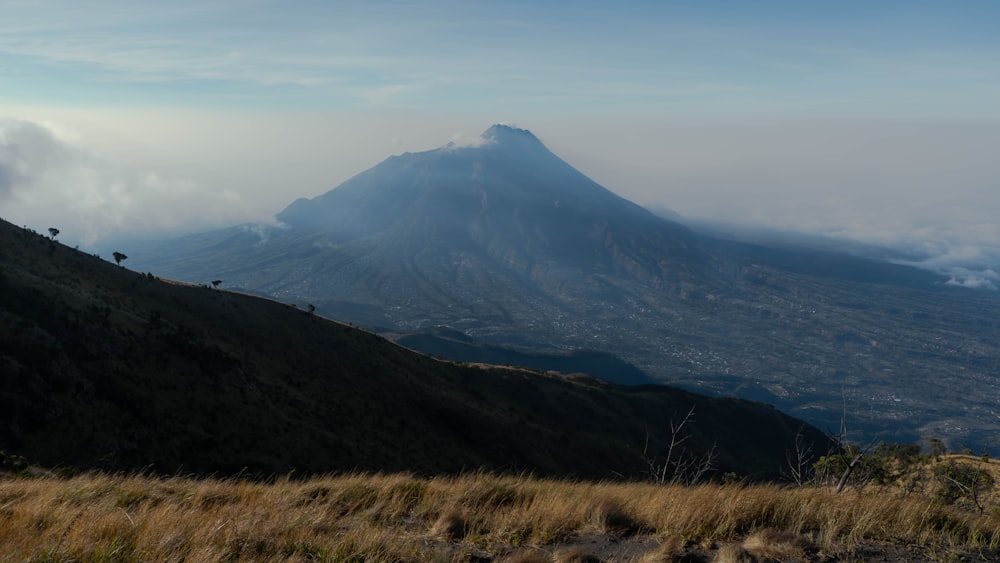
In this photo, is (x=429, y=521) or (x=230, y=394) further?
(x=230, y=394)

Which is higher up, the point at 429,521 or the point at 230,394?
the point at 429,521

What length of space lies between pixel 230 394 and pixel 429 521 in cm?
2479

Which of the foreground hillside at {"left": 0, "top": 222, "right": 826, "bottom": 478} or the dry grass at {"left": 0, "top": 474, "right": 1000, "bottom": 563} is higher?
the dry grass at {"left": 0, "top": 474, "right": 1000, "bottom": 563}

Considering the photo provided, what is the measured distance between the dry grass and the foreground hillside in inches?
171

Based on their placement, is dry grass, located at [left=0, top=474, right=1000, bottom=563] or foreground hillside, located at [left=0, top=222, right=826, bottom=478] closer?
dry grass, located at [left=0, top=474, right=1000, bottom=563]

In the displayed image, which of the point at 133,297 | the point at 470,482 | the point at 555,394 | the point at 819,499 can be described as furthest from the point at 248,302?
the point at 819,499

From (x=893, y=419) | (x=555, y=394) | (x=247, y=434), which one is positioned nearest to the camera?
(x=247, y=434)

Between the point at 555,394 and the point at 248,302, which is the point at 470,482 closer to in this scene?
the point at 248,302

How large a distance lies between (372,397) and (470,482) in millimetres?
32524

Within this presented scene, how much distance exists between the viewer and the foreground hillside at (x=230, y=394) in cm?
2072

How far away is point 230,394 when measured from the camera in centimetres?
2819

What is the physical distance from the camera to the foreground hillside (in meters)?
20.7

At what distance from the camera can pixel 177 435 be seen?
22344 mm

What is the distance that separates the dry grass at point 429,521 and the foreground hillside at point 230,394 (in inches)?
171
